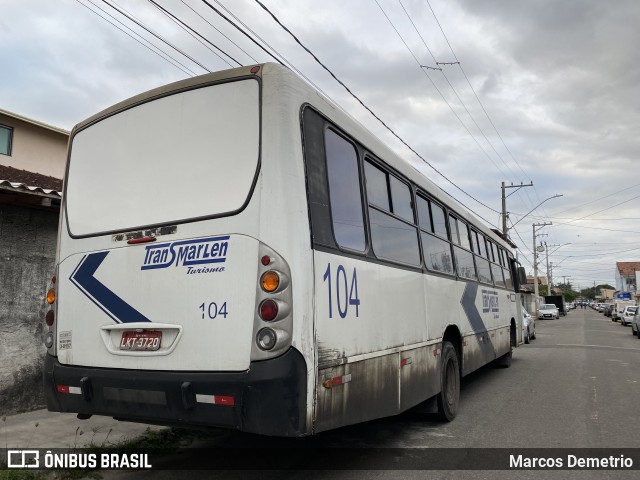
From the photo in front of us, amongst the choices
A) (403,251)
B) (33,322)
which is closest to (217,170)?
(403,251)

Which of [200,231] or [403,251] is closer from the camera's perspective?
[200,231]

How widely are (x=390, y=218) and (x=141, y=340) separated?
8.55 feet

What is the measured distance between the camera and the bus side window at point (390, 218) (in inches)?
188

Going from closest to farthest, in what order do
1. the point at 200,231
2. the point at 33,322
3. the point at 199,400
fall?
the point at 199,400 < the point at 200,231 < the point at 33,322

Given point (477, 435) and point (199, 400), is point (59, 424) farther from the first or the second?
point (477, 435)

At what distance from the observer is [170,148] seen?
4.10 m

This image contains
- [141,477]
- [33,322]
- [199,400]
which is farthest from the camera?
[33,322]

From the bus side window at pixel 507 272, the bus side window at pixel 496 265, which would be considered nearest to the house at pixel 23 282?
the bus side window at pixel 496 265

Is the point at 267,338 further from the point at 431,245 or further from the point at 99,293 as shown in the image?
the point at 431,245

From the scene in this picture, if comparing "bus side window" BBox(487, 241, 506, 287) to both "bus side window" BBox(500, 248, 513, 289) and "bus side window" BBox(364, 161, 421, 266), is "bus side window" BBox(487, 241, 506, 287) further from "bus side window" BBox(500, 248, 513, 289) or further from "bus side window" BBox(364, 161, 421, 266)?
"bus side window" BBox(364, 161, 421, 266)

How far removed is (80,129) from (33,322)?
11.3 feet

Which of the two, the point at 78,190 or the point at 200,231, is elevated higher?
the point at 78,190

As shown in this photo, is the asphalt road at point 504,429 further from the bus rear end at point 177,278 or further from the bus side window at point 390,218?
the bus side window at point 390,218

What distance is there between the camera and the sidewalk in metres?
5.41
